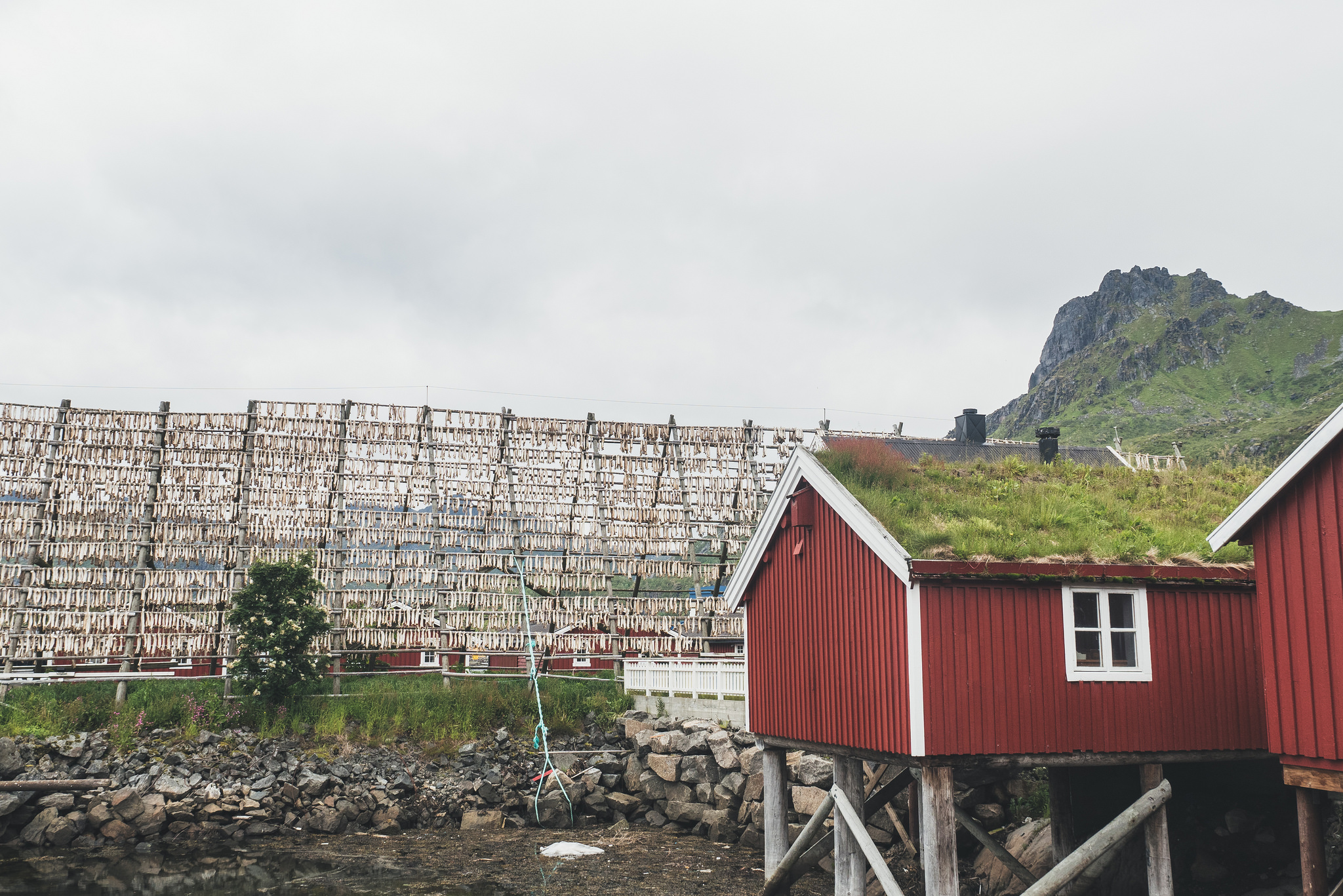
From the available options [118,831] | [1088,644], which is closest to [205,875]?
[118,831]

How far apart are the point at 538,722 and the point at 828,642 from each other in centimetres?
1482

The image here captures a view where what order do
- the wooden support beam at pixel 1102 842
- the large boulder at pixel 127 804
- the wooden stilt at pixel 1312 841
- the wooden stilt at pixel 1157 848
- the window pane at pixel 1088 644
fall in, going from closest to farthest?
the wooden stilt at pixel 1312 841 < the wooden support beam at pixel 1102 842 < the wooden stilt at pixel 1157 848 < the window pane at pixel 1088 644 < the large boulder at pixel 127 804

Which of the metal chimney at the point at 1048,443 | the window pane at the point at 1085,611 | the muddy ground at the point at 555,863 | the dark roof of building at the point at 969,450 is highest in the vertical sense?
the dark roof of building at the point at 969,450

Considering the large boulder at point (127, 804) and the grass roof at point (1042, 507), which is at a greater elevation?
the grass roof at point (1042, 507)

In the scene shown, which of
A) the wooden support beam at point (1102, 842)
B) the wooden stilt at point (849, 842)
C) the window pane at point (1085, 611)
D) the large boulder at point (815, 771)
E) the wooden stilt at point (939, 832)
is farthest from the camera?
the large boulder at point (815, 771)

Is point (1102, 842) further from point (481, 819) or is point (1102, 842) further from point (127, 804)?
point (127, 804)

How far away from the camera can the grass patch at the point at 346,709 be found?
1066 inches

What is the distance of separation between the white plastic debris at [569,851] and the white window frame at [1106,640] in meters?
12.8

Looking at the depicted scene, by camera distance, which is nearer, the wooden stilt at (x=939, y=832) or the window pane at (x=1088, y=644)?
the wooden stilt at (x=939, y=832)

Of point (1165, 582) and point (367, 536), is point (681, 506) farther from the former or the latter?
point (1165, 582)

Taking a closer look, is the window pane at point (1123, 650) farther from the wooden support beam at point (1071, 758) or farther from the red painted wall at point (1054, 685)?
the wooden support beam at point (1071, 758)

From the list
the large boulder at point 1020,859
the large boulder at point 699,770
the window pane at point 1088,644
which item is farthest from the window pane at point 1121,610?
the large boulder at point 699,770

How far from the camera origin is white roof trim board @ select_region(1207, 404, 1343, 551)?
11305 mm

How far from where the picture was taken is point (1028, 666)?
14.3 metres
